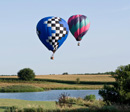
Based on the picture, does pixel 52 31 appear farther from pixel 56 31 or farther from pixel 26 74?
pixel 26 74

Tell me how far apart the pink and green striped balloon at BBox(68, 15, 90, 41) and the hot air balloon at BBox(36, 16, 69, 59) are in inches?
320

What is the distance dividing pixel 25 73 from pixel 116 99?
81.2 m

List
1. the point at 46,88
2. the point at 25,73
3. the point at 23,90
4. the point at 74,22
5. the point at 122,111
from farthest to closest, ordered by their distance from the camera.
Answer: the point at 25,73 < the point at 46,88 < the point at 23,90 < the point at 74,22 < the point at 122,111

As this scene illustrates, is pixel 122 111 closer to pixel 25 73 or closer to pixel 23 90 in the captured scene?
pixel 23 90

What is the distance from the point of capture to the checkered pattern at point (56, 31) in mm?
39188

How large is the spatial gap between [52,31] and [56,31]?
0.57 metres

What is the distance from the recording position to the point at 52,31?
1539 inches

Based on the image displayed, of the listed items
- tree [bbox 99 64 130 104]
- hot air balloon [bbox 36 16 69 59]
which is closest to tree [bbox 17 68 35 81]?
hot air balloon [bbox 36 16 69 59]

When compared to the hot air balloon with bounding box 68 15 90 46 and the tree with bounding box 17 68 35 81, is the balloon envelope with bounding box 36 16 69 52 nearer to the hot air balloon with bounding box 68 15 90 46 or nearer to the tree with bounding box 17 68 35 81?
the hot air balloon with bounding box 68 15 90 46

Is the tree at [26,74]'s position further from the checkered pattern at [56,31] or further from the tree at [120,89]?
the tree at [120,89]

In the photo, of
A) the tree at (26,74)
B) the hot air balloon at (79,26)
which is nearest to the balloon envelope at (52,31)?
the hot air balloon at (79,26)

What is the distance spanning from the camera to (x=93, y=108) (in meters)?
27.4

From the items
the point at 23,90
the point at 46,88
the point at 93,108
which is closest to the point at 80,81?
the point at 46,88

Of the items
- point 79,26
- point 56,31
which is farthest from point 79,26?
point 56,31
